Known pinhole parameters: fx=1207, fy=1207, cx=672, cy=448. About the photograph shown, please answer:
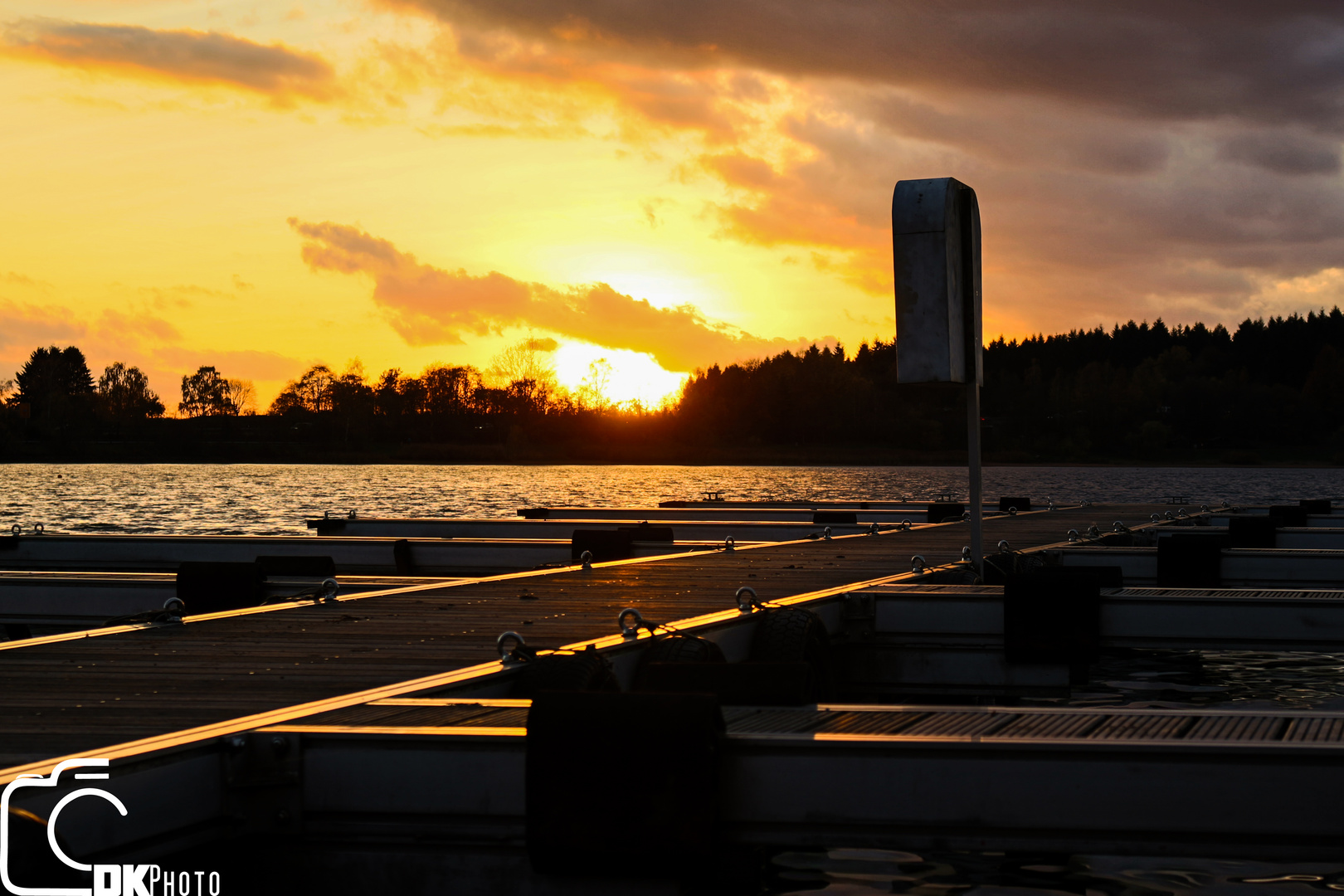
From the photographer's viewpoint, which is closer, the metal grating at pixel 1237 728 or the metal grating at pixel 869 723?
the metal grating at pixel 1237 728

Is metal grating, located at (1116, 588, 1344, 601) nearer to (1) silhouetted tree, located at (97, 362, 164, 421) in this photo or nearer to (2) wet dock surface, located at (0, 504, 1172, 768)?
(2) wet dock surface, located at (0, 504, 1172, 768)

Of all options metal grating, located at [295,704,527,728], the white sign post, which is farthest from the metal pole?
metal grating, located at [295,704,527,728]

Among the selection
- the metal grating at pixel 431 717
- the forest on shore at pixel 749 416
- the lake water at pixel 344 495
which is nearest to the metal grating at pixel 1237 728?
the metal grating at pixel 431 717

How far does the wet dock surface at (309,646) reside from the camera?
12.9ft

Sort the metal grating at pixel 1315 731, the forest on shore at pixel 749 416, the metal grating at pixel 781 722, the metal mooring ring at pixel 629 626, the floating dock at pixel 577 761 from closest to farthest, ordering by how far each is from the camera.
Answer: the floating dock at pixel 577 761
the metal grating at pixel 1315 731
the metal grating at pixel 781 722
the metal mooring ring at pixel 629 626
the forest on shore at pixel 749 416

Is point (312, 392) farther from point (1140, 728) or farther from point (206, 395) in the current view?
point (1140, 728)

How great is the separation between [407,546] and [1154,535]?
10.0m

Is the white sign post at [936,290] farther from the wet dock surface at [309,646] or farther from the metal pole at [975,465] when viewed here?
the wet dock surface at [309,646]

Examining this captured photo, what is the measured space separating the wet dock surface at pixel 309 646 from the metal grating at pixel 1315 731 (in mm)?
3104

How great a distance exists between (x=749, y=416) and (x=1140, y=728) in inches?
4964

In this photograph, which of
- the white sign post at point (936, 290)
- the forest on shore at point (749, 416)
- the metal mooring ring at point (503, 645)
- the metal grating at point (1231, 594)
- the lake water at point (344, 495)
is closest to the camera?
the metal mooring ring at point (503, 645)

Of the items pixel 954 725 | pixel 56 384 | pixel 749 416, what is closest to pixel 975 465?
pixel 954 725

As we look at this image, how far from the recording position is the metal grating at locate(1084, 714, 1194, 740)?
11.5 ft

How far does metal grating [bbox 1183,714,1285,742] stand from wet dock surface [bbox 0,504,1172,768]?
9.37 ft
